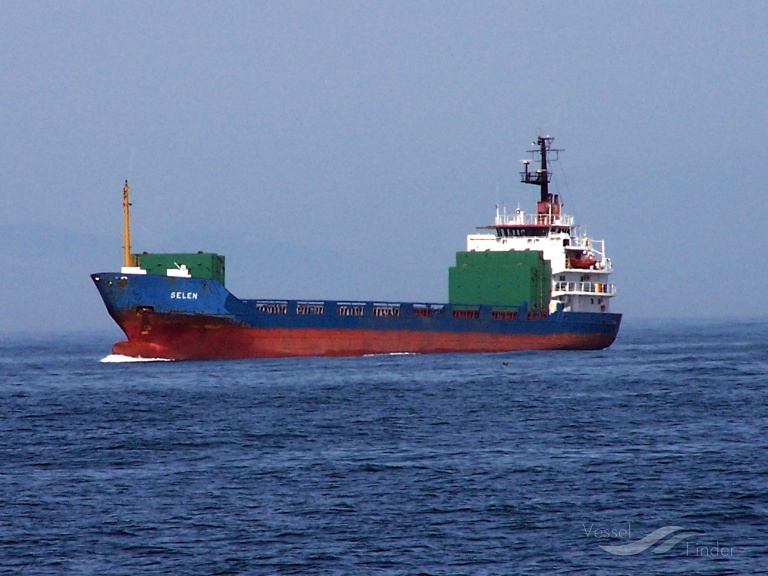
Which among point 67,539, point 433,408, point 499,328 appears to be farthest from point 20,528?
point 499,328

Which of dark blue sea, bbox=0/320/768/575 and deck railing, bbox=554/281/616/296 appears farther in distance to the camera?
deck railing, bbox=554/281/616/296

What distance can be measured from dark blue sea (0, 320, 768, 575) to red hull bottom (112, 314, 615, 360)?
731 cm

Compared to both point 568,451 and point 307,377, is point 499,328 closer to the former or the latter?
point 307,377

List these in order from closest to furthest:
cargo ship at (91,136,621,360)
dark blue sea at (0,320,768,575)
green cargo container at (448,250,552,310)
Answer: dark blue sea at (0,320,768,575) → cargo ship at (91,136,621,360) → green cargo container at (448,250,552,310)

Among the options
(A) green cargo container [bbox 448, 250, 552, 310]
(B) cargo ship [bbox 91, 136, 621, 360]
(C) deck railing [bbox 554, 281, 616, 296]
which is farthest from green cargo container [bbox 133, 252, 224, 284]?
(C) deck railing [bbox 554, 281, 616, 296]

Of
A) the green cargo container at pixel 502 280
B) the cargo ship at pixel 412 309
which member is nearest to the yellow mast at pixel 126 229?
the cargo ship at pixel 412 309

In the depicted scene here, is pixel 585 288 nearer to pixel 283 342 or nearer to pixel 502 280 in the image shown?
pixel 502 280

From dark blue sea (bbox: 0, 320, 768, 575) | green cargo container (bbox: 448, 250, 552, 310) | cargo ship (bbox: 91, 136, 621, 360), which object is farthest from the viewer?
green cargo container (bbox: 448, 250, 552, 310)

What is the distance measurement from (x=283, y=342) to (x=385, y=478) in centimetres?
2868

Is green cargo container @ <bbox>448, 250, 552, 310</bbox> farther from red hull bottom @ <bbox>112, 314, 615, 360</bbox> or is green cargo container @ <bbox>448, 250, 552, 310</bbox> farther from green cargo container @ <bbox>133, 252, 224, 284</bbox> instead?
green cargo container @ <bbox>133, 252, 224, 284</bbox>

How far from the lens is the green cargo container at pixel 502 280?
183 ft

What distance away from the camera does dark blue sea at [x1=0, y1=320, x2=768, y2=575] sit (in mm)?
15914

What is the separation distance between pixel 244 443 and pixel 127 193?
82.5 feet

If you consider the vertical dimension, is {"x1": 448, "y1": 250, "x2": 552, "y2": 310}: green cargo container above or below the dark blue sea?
above
